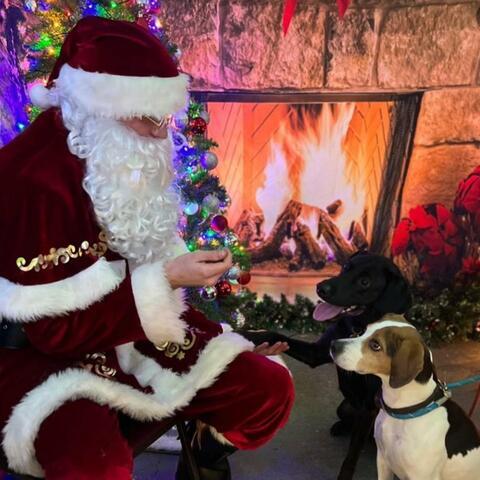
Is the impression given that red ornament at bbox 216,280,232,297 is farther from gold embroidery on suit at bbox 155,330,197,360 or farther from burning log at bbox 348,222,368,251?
burning log at bbox 348,222,368,251

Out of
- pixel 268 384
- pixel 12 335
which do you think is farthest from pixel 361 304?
pixel 12 335

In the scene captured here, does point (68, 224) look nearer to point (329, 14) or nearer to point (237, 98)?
point (237, 98)

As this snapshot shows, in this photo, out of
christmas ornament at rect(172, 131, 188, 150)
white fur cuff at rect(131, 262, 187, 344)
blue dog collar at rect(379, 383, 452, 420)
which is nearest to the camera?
white fur cuff at rect(131, 262, 187, 344)

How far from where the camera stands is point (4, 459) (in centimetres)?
140

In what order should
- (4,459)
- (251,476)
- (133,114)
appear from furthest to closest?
(251,476) < (133,114) < (4,459)

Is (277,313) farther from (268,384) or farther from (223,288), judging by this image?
(268,384)

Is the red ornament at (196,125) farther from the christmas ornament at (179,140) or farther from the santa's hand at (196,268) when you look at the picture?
the santa's hand at (196,268)

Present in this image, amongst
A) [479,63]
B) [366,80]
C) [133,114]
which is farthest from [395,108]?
[133,114]

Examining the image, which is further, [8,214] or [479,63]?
[479,63]

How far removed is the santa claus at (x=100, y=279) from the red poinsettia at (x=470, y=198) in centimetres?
215

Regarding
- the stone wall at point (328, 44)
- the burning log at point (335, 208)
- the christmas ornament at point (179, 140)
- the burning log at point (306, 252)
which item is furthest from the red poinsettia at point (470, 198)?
the christmas ornament at point (179, 140)

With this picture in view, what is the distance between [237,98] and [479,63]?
1.36 meters

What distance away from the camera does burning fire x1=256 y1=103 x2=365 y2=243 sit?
3312mm

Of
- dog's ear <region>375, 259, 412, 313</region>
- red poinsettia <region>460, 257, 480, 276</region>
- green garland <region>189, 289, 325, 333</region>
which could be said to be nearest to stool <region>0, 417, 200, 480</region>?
dog's ear <region>375, 259, 412, 313</region>
